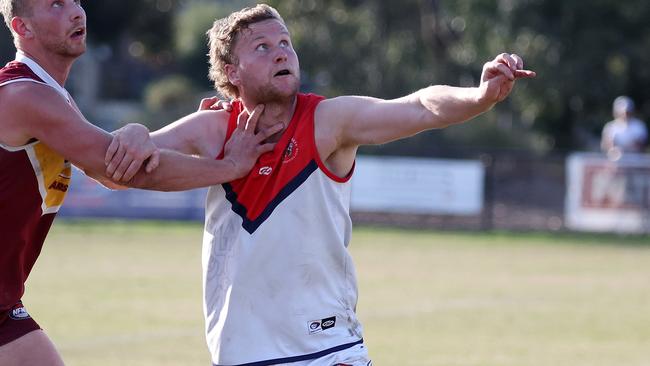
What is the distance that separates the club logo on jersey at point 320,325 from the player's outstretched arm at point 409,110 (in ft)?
2.49

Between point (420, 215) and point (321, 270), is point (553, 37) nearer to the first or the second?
point (420, 215)

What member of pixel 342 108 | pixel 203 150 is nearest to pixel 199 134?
pixel 203 150

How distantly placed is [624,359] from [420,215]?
44.8 feet

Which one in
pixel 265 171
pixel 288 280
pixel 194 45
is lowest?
pixel 288 280

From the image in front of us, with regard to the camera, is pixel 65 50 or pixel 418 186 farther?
pixel 418 186

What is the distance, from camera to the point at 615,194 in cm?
2259

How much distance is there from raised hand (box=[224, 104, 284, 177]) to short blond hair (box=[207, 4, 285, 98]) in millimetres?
221

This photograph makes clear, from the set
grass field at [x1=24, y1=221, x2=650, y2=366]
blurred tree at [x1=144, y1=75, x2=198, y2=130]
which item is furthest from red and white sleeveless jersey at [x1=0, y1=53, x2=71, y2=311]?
blurred tree at [x1=144, y1=75, x2=198, y2=130]

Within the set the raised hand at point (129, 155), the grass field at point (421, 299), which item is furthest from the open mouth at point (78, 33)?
the grass field at point (421, 299)

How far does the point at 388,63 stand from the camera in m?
36.3

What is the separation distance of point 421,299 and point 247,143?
8.96 metres

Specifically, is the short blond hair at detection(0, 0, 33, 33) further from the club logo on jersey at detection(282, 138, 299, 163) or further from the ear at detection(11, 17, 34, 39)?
the club logo on jersey at detection(282, 138, 299, 163)

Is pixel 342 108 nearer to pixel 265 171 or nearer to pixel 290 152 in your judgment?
pixel 290 152

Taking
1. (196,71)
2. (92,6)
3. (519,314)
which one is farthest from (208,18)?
(519,314)
